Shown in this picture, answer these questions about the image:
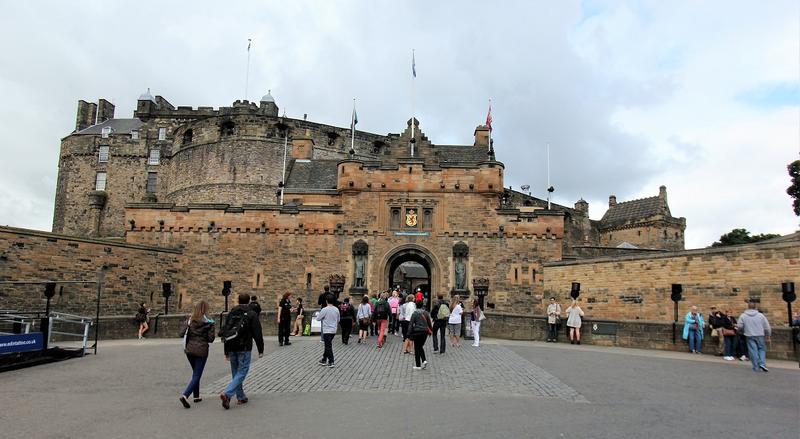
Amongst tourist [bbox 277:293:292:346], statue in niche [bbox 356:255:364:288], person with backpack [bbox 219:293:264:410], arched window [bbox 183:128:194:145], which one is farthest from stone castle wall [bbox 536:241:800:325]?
arched window [bbox 183:128:194:145]

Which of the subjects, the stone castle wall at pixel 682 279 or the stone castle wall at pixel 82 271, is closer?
the stone castle wall at pixel 682 279

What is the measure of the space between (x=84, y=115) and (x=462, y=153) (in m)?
39.0

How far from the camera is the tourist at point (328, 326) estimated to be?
10227 mm

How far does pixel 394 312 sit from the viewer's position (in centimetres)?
1702

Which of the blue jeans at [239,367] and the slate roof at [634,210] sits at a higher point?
the slate roof at [634,210]

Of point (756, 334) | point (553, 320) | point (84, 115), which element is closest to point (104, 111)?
point (84, 115)

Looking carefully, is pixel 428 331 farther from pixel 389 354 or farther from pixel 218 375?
pixel 218 375

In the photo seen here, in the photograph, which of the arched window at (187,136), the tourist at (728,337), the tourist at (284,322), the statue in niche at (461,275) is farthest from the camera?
the arched window at (187,136)

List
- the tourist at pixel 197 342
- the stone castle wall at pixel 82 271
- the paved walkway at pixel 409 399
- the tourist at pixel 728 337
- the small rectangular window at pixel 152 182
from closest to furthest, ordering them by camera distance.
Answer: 1. the paved walkway at pixel 409 399
2. the tourist at pixel 197 342
3. the tourist at pixel 728 337
4. the stone castle wall at pixel 82 271
5. the small rectangular window at pixel 152 182

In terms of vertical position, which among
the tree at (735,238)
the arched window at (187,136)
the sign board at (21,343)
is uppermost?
the arched window at (187,136)

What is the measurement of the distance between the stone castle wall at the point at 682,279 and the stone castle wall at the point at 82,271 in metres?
15.9

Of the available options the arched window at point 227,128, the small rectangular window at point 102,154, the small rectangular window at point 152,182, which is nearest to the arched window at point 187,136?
the arched window at point 227,128

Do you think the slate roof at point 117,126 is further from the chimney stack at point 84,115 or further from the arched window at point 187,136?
the arched window at point 187,136

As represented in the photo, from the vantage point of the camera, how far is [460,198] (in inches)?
946
